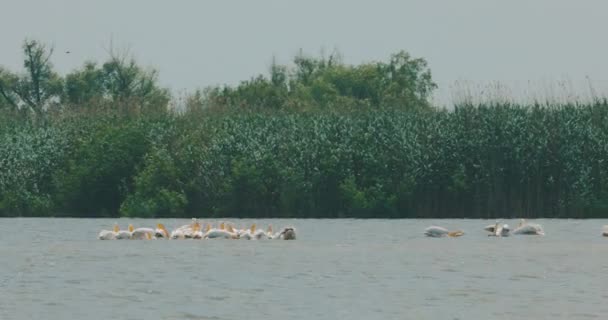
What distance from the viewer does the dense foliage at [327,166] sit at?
53688 mm

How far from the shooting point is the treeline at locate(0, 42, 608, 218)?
5375cm

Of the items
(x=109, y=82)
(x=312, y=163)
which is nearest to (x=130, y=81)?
(x=109, y=82)

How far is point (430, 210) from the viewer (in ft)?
178
